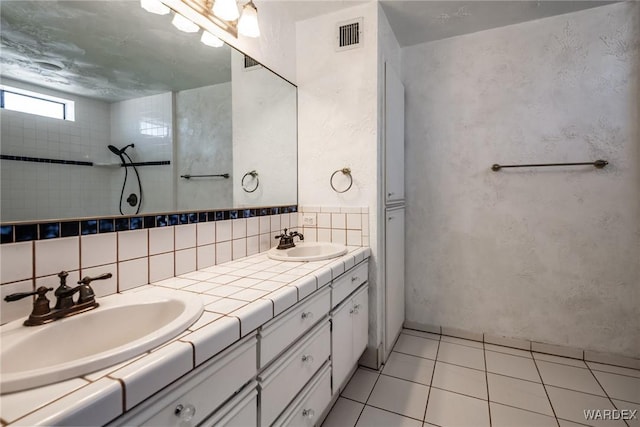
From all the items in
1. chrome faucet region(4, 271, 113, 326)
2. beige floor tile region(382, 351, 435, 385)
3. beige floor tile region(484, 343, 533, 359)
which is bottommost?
beige floor tile region(382, 351, 435, 385)

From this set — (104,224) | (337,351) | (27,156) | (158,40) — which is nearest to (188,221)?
(104,224)

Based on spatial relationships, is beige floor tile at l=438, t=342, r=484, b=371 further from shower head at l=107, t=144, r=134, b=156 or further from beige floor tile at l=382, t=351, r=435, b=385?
shower head at l=107, t=144, r=134, b=156

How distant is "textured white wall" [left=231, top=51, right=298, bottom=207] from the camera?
1.65m

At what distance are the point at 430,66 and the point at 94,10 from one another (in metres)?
2.18

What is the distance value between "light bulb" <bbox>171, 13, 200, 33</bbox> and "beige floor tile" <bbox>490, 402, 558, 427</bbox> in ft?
7.66

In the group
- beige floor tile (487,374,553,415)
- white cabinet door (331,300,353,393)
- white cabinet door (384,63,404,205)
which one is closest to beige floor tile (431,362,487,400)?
beige floor tile (487,374,553,415)

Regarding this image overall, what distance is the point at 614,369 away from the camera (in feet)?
6.24

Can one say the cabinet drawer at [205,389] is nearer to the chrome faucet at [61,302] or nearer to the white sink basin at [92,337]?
the white sink basin at [92,337]

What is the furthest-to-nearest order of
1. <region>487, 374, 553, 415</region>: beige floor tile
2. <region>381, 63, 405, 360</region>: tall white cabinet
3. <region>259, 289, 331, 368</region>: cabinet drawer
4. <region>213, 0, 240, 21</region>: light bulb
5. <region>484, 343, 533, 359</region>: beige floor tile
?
1. <region>484, 343, 533, 359</region>: beige floor tile
2. <region>381, 63, 405, 360</region>: tall white cabinet
3. <region>487, 374, 553, 415</region>: beige floor tile
4. <region>213, 0, 240, 21</region>: light bulb
5. <region>259, 289, 331, 368</region>: cabinet drawer

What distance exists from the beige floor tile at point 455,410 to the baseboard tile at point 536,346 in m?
0.74

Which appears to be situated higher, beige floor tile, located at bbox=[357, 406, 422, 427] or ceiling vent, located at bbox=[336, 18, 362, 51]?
ceiling vent, located at bbox=[336, 18, 362, 51]

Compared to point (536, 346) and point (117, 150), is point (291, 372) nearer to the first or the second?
point (117, 150)

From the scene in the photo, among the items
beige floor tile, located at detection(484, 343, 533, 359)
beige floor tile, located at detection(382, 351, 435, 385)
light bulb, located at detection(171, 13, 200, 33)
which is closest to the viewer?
light bulb, located at detection(171, 13, 200, 33)

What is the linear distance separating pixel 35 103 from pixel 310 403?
1.36m
